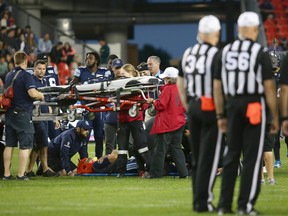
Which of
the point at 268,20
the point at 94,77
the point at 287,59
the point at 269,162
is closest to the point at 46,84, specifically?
the point at 94,77

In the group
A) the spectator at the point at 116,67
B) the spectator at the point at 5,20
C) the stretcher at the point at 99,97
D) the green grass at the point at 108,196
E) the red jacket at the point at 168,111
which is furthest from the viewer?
the spectator at the point at 5,20

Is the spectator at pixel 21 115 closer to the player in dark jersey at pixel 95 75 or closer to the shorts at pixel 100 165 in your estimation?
the shorts at pixel 100 165

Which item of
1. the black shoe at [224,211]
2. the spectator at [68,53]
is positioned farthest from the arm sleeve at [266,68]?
the spectator at [68,53]

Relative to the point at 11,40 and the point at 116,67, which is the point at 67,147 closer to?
the point at 116,67

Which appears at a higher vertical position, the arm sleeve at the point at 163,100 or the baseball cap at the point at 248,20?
the baseball cap at the point at 248,20

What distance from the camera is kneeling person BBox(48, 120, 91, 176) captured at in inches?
801

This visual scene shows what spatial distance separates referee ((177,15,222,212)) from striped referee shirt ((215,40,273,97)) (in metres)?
0.38

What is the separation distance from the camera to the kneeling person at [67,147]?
20.3 meters

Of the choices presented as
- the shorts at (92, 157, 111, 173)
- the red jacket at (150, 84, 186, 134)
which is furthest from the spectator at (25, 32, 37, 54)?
the red jacket at (150, 84, 186, 134)

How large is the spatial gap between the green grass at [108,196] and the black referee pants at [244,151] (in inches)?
18.9

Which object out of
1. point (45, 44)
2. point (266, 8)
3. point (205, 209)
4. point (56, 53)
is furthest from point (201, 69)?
point (266, 8)

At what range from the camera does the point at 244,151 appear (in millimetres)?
13352

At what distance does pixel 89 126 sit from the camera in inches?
813

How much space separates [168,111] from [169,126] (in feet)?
0.82
